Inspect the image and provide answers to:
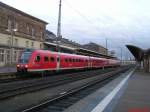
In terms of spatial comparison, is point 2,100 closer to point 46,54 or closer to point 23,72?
point 23,72

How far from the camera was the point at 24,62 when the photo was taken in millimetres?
29672

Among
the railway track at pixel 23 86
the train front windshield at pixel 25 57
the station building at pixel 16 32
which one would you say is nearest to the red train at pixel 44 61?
the train front windshield at pixel 25 57

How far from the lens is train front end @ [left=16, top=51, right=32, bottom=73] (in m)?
29.1

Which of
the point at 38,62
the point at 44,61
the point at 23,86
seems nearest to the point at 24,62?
the point at 38,62

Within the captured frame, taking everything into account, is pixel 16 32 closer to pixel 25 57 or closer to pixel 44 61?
pixel 44 61

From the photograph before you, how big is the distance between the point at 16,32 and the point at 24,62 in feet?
98.3

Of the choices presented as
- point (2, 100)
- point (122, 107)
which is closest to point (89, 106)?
point (122, 107)

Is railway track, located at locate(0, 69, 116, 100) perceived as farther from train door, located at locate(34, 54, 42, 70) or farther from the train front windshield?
the train front windshield

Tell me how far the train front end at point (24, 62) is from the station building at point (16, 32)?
17.1 meters

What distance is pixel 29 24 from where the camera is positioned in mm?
64688

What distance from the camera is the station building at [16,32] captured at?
5352 cm

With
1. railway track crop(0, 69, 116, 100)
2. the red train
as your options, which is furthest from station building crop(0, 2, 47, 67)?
railway track crop(0, 69, 116, 100)

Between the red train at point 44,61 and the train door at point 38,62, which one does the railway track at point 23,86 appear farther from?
the train door at point 38,62

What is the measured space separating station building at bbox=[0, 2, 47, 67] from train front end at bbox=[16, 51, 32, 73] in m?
17.1
